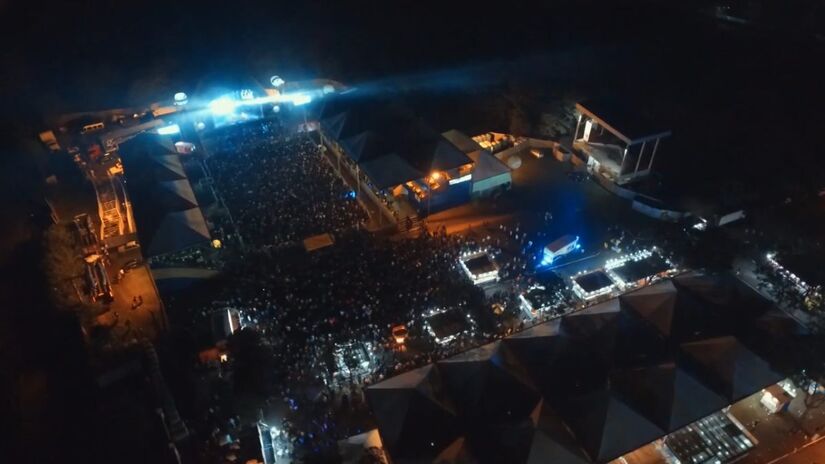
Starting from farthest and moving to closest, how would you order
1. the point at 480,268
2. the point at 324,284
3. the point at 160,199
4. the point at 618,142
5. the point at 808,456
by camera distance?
1. the point at 618,142
2. the point at 160,199
3. the point at 480,268
4. the point at 324,284
5. the point at 808,456

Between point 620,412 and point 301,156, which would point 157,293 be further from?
point 620,412

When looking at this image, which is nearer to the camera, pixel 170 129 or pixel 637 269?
pixel 637 269

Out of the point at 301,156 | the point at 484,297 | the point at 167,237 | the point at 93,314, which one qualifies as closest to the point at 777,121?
the point at 484,297

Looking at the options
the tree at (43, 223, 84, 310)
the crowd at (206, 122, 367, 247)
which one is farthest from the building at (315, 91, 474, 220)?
the tree at (43, 223, 84, 310)

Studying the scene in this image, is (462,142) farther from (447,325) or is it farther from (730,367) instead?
(730,367)

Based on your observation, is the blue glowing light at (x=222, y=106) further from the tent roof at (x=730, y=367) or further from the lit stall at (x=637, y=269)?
the tent roof at (x=730, y=367)

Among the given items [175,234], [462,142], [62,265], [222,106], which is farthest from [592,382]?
[222,106]

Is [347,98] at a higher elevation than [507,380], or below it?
higher

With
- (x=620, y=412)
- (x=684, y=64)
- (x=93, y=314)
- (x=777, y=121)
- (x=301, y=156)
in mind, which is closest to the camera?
(x=620, y=412)
